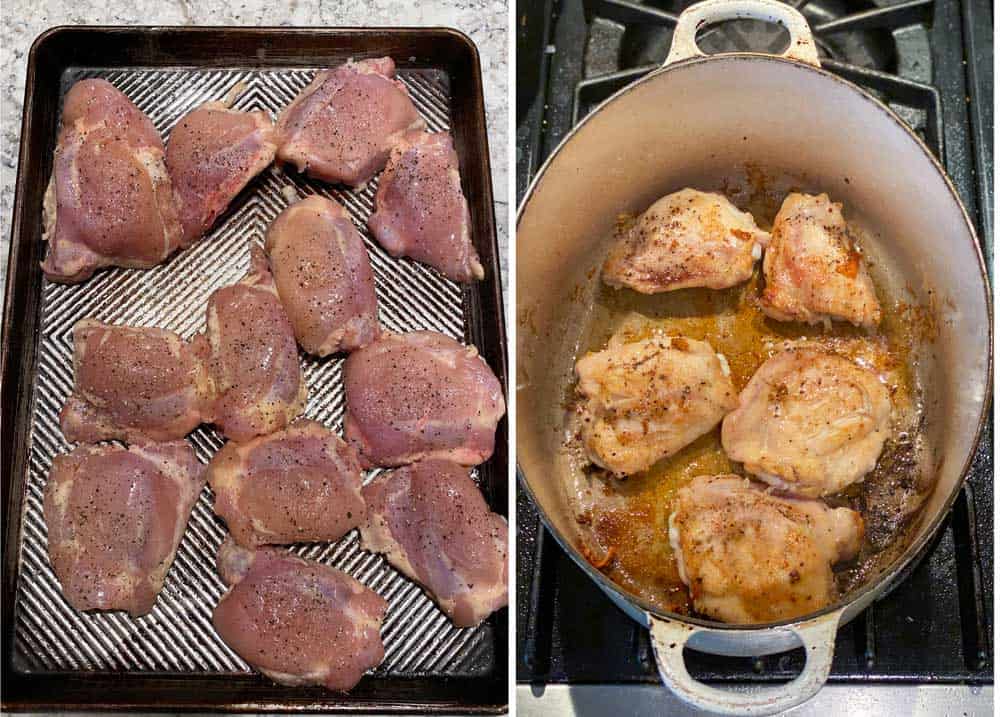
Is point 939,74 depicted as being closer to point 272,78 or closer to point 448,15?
point 448,15

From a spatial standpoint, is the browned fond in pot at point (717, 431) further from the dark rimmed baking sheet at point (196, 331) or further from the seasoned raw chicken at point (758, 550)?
the dark rimmed baking sheet at point (196, 331)

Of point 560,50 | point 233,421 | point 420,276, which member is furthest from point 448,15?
point 233,421

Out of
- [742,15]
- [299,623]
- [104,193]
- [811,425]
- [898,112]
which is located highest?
[742,15]

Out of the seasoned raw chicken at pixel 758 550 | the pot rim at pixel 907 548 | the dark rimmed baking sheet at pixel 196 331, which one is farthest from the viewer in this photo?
the dark rimmed baking sheet at pixel 196 331

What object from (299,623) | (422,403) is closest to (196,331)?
(422,403)

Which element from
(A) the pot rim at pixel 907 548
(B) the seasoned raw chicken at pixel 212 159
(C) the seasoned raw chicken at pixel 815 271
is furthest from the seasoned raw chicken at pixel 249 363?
(C) the seasoned raw chicken at pixel 815 271

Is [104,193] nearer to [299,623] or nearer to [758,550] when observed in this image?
[299,623]
